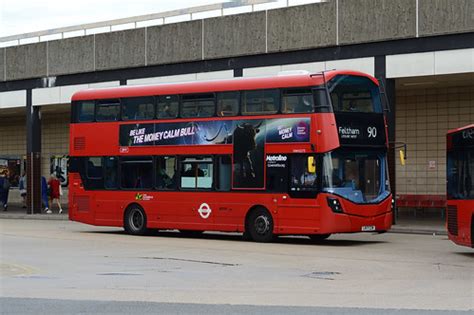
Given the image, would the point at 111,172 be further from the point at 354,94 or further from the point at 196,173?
the point at 354,94

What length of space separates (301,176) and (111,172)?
659 cm

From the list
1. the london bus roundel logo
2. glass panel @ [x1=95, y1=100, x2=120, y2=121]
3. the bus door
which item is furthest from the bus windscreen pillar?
the bus door

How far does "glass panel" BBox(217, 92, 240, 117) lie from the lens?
2302 cm

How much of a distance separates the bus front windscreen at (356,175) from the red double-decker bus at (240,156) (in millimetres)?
28

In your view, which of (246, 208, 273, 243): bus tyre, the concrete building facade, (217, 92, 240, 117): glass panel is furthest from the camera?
the concrete building facade

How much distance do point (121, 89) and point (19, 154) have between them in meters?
26.1

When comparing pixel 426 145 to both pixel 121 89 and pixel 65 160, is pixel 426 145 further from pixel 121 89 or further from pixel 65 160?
pixel 65 160

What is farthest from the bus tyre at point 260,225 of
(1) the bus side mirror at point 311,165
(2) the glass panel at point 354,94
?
(2) the glass panel at point 354,94

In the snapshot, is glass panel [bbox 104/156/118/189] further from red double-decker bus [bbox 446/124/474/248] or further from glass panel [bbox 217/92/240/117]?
red double-decker bus [bbox 446/124/474/248]

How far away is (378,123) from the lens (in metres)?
22.3

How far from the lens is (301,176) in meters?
21.8

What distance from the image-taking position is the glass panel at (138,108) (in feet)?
81.8

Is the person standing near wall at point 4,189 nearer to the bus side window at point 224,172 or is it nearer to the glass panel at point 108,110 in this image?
the glass panel at point 108,110

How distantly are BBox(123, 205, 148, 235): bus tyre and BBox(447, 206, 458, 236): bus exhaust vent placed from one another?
9.28 meters
